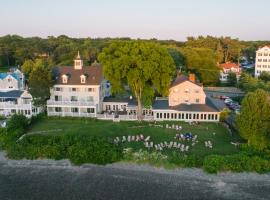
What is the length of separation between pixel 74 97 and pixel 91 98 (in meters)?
2.21

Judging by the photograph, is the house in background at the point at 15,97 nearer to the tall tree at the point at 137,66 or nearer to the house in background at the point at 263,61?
the tall tree at the point at 137,66

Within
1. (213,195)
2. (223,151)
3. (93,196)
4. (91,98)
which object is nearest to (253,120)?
(223,151)

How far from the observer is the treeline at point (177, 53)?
65.3 meters

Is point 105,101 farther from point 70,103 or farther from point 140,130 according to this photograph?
point 140,130

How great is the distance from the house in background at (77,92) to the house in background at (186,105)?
7321mm

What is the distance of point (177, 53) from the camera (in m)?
71.0

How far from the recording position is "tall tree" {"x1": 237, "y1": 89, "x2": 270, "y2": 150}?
2739 centimetres

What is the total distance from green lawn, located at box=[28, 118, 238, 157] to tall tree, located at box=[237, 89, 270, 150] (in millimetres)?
1888

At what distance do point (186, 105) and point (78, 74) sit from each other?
14.1m

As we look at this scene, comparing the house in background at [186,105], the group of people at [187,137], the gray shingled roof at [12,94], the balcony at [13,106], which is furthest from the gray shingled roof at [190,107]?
the gray shingled roof at [12,94]

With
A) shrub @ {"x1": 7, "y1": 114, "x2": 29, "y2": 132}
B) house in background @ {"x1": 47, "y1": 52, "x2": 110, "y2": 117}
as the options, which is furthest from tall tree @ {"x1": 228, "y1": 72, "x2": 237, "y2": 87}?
shrub @ {"x1": 7, "y1": 114, "x2": 29, "y2": 132}

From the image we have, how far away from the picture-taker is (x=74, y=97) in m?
40.4

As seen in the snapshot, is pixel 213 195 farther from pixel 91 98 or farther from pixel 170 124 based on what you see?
pixel 91 98

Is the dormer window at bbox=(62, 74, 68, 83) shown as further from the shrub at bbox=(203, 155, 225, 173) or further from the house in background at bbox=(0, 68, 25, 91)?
the shrub at bbox=(203, 155, 225, 173)
